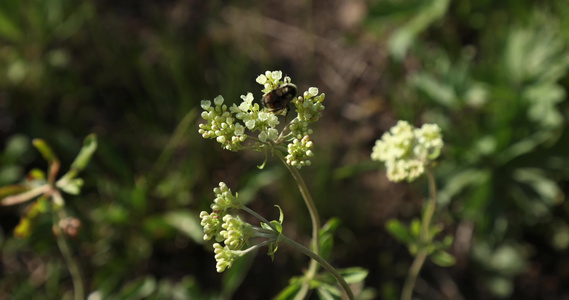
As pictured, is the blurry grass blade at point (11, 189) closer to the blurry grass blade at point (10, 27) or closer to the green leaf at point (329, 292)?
the green leaf at point (329, 292)

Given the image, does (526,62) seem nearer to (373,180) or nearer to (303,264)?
(373,180)

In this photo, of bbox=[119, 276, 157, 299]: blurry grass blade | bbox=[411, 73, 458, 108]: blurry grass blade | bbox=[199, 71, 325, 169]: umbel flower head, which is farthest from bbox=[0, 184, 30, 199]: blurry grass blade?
bbox=[411, 73, 458, 108]: blurry grass blade

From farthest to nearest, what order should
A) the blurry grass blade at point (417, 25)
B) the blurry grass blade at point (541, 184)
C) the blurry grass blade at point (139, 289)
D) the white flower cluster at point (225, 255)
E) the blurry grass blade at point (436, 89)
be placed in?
the blurry grass blade at point (417, 25) < the blurry grass blade at point (436, 89) < the blurry grass blade at point (541, 184) < the blurry grass blade at point (139, 289) < the white flower cluster at point (225, 255)

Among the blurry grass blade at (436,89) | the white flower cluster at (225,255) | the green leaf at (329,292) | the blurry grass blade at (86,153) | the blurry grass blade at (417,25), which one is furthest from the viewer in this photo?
the blurry grass blade at (417,25)

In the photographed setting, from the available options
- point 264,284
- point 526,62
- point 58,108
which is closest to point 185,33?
point 58,108

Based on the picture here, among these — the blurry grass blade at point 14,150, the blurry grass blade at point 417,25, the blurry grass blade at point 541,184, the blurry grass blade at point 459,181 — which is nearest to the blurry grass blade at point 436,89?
the blurry grass blade at point 417,25

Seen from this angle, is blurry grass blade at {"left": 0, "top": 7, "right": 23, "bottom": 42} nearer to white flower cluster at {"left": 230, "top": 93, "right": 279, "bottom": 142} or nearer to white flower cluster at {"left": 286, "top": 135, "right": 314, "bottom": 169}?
white flower cluster at {"left": 230, "top": 93, "right": 279, "bottom": 142}

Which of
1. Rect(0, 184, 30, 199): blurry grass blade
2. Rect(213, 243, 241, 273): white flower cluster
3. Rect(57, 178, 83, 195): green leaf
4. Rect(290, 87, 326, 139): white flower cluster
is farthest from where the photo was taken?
Rect(0, 184, 30, 199): blurry grass blade
